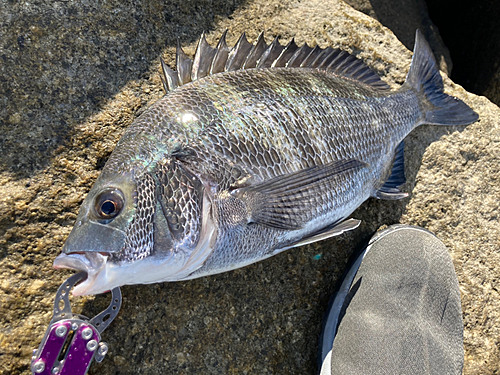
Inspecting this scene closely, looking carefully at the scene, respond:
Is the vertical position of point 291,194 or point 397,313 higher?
point 291,194

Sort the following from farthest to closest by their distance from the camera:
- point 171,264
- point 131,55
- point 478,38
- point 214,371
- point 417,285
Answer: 1. point 478,38
2. point 417,285
3. point 131,55
4. point 214,371
5. point 171,264

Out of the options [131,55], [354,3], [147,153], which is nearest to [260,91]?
[147,153]

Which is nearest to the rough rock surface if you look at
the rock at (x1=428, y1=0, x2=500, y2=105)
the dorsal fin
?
the dorsal fin

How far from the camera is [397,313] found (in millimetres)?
1937

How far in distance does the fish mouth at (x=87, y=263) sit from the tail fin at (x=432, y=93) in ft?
6.32

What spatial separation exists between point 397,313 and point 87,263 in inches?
64.0

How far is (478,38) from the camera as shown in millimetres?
3326

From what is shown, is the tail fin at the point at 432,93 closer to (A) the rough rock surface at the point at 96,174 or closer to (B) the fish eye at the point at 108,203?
(A) the rough rock surface at the point at 96,174

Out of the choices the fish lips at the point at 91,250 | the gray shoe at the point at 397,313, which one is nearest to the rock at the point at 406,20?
the gray shoe at the point at 397,313

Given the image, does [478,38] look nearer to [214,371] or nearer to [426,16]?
[426,16]

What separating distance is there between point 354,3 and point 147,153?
8.73ft

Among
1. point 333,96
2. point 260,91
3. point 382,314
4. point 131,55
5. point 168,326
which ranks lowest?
point 382,314

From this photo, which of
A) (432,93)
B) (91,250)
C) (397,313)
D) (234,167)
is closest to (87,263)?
(91,250)

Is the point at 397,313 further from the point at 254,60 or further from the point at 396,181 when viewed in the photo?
the point at 254,60
